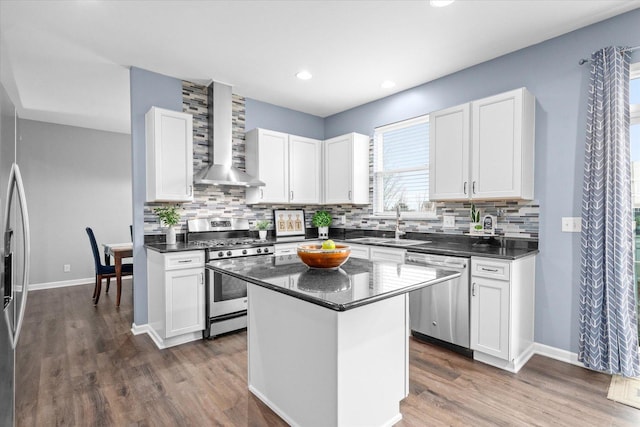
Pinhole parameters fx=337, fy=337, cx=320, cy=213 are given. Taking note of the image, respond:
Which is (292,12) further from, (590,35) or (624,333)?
(624,333)

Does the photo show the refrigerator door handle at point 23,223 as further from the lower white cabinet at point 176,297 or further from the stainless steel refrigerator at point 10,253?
the lower white cabinet at point 176,297

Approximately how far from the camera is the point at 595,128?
2535mm

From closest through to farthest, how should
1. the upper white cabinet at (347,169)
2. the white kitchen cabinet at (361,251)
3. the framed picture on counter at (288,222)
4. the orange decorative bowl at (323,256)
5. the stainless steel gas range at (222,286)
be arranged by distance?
the orange decorative bowl at (323,256) → the stainless steel gas range at (222,286) → the white kitchen cabinet at (361,251) → the upper white cabinet at (347,169) → the framed picture on counter at (288,222)

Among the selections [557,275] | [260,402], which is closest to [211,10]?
[260,402]

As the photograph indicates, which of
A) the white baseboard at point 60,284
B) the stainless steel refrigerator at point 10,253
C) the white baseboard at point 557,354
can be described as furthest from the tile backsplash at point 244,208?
the white baseboard at point 60,284

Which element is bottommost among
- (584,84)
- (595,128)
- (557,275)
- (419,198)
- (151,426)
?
(151,426)

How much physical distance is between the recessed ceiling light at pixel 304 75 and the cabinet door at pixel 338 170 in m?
0.97

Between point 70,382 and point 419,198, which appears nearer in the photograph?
point 70,382

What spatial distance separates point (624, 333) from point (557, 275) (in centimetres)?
56

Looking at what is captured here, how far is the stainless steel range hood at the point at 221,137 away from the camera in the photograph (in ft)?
12.2

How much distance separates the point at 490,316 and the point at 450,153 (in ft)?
4.86

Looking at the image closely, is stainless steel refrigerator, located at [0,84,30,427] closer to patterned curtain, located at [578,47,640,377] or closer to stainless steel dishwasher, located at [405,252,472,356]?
stainless steel dishwasher, located at [405,252,472,356]

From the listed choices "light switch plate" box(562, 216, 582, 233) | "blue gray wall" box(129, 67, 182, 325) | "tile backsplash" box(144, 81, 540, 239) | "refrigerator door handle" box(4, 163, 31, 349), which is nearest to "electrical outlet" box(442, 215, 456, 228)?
"tile backsplash" box(144, 81, 540, 239)

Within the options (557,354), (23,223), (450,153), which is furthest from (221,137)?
(557,354)
